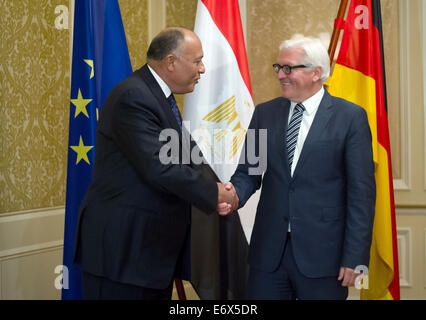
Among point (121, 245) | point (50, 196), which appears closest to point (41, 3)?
point (50, 196)

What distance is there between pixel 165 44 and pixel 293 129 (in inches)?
24.9

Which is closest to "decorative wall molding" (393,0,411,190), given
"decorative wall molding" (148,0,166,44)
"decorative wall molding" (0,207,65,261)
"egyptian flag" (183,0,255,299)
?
"egyptian flag" (183,0,255,299)

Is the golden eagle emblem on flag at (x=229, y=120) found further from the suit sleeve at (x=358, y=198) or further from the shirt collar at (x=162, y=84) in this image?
the suit sleeve at (x=358, y=198)

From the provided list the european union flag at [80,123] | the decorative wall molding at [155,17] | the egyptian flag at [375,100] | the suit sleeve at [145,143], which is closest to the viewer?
the suit sleeve at [145,143]

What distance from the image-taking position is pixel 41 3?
2.68 metres

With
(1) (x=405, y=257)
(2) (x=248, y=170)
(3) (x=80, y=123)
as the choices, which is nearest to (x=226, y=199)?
(2) (x=248, y=170)

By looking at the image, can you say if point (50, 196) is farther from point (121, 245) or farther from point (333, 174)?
point (333, 174)

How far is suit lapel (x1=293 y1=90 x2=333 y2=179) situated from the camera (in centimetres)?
184

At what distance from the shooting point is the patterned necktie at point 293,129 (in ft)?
6.23

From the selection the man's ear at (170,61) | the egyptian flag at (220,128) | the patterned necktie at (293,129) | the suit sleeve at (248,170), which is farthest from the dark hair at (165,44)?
the egyptian flag at (220,128)

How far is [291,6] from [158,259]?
9.18ft

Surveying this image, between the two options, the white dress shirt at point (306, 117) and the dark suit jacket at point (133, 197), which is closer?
the dark suit jacket at point (133, 197)

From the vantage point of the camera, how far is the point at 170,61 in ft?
6.32

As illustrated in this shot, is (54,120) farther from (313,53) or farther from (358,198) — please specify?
(358,198)
